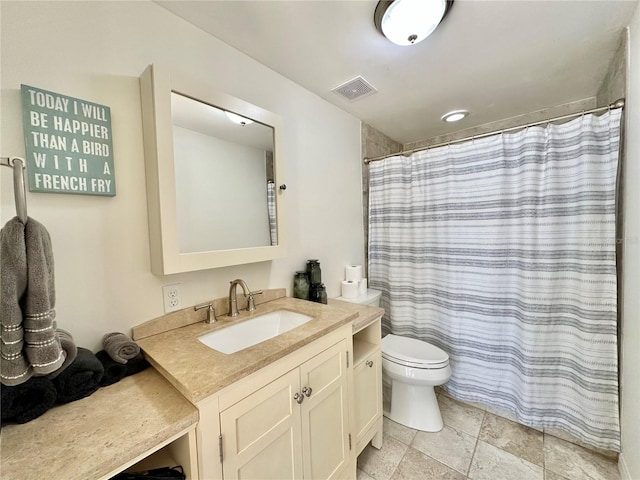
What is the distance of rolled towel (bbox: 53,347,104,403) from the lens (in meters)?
0.72

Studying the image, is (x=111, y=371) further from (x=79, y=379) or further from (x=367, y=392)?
(x=367, y=392)

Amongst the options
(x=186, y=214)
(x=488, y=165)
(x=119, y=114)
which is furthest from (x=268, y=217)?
(x=488, y=165)

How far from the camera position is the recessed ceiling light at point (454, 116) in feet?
6.93

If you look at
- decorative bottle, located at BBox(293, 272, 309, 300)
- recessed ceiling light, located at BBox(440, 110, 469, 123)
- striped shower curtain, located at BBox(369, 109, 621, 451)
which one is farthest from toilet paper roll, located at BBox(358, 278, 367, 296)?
recessed ceiling light, located at BBox(440, 110, 469, 123)

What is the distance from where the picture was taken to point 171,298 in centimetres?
112

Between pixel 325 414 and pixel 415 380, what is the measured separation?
29.8 inches

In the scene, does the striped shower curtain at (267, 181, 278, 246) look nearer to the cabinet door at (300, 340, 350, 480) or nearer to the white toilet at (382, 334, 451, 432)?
the cabinet door at (300, 340, 350, 480)

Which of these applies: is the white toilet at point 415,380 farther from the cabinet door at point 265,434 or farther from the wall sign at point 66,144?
the wall sign at point 66,144

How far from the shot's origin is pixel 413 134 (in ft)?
8.47

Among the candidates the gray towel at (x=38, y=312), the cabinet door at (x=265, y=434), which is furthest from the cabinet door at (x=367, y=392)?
the gray towel at (x=38, y=312)

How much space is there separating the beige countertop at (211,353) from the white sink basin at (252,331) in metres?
0.03

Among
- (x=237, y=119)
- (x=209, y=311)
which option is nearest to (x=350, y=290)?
(x=209, y=311)

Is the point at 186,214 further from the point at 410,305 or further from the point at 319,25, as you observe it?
the point at 410,305

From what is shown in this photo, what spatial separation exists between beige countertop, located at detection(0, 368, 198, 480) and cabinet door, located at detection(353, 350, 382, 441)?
919 mm
